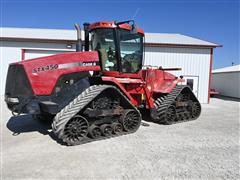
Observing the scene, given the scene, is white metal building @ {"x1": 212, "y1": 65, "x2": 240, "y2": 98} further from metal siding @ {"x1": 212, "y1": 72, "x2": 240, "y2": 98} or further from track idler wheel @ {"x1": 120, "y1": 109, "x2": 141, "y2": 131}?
track idler wheel @ {"x1": 120, "y1": 109, "x2": 141, "y2": 131}

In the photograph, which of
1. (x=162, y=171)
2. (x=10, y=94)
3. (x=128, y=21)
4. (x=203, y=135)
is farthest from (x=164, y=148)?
(x=10, y=94)

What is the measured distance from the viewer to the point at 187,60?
43.3 feet

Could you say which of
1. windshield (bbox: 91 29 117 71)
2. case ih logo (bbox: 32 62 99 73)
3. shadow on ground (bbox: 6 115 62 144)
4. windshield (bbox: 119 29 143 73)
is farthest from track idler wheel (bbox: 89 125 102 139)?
windshield (bbox: 119 29 143 73)

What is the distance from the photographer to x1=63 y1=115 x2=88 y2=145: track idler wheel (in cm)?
483

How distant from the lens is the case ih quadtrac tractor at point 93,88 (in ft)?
15.9

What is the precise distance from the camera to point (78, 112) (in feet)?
16.1

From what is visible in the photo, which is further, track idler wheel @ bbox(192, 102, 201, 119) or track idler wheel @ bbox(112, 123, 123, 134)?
track idler wheel @ bbox(192, 102, 201, 119)

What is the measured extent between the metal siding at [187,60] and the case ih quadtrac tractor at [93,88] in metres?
5.99

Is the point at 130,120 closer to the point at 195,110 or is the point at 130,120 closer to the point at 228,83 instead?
the point at 195,110

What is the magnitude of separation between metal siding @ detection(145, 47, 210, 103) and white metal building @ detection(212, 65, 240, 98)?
18.8 feet

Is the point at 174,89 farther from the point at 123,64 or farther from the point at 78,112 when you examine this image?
the point at 78,112

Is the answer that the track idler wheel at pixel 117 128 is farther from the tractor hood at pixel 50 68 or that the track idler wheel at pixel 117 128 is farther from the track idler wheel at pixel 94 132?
the tractor hood at pixel 50 68

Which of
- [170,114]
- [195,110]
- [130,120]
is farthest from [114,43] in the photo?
[195,110]

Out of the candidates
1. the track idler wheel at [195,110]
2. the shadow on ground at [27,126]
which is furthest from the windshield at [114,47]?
the track idler wheel at [195,110]
